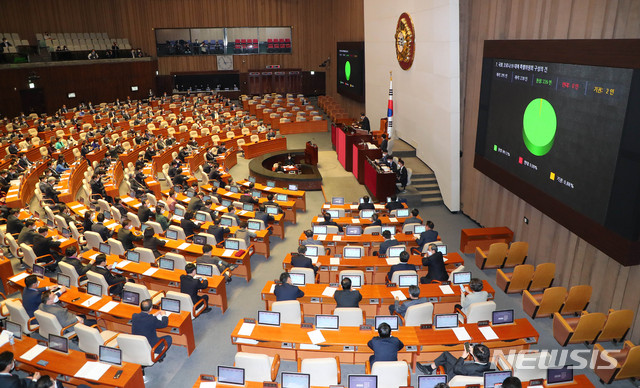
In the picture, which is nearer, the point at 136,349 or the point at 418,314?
the point at 136,349

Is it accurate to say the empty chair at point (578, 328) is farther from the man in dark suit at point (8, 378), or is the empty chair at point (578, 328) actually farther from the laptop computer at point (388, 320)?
the man in dark suit at point (8, 378)

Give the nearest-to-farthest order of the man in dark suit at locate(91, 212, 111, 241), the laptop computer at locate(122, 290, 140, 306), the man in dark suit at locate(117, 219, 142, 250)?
the laptop computer at locate(122, 290, 140, 306) → the man in dark suit at locate(117, 219, 142, 250) → the man in dark suit at locate(91, 212, 111, 241)

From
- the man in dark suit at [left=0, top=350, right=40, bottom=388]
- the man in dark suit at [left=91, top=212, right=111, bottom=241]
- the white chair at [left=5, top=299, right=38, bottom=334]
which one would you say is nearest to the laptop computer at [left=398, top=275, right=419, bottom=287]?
the man in dark suit at [left=0, top=350, right=40, bottom=388]

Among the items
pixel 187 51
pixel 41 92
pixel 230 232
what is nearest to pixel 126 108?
pixel 41 92

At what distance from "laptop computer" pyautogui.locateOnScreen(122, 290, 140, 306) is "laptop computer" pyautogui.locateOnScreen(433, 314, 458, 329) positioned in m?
5.56

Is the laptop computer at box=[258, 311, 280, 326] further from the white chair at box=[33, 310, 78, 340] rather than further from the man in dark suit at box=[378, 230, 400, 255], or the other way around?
the man in dark suit at box=[378, 230, 400, 255]

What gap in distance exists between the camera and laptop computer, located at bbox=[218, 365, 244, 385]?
248 inches

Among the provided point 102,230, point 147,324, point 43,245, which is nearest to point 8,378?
point 147,324

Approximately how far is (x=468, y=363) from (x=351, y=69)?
78.1 feet

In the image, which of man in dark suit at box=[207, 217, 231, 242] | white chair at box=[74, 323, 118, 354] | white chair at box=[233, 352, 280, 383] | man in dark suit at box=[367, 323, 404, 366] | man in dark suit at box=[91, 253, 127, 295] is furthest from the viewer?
man in dark suit at box=[207, 217, 231, 242]

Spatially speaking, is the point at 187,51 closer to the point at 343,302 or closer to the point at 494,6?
the point at 494,6

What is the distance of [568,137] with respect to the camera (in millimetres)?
9086

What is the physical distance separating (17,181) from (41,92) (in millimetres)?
15288

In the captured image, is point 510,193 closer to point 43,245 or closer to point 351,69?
point 43,245
